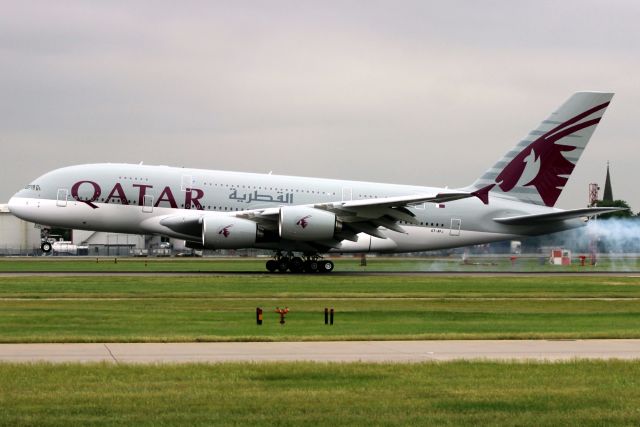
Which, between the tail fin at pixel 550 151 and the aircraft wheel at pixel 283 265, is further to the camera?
the tail fin at pixel 550 151

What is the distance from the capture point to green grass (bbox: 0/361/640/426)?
1299 cm

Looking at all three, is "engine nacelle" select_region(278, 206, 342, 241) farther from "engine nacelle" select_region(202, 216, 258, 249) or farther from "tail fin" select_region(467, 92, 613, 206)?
"tail fin" select_region(467, 92, 613, 206)

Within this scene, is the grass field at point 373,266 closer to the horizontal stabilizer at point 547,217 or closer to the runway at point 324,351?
the horizontal stabilizer at point 547,217

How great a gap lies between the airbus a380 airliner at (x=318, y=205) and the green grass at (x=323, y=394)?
110ft

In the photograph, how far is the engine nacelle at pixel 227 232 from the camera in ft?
167

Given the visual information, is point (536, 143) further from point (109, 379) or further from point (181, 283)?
point (109, 379)

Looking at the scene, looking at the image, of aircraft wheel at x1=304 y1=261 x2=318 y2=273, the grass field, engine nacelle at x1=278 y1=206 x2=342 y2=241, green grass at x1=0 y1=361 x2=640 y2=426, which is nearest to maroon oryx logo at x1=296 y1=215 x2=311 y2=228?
engine nacelle at x1=278 y1=206 x2=342 y2=241

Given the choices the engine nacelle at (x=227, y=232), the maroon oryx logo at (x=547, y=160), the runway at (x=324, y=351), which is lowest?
the runway at (x=324, y=351)

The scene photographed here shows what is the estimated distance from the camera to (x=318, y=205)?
52750 mm

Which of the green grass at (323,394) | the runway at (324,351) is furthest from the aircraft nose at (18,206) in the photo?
the green grass at (323,394)

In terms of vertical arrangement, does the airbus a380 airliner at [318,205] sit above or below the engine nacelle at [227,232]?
above

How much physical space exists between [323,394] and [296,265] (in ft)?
133

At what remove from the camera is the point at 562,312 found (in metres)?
32.4

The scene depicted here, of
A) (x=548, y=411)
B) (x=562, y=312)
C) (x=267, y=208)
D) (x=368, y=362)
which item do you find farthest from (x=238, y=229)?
(x=548, y=411)
